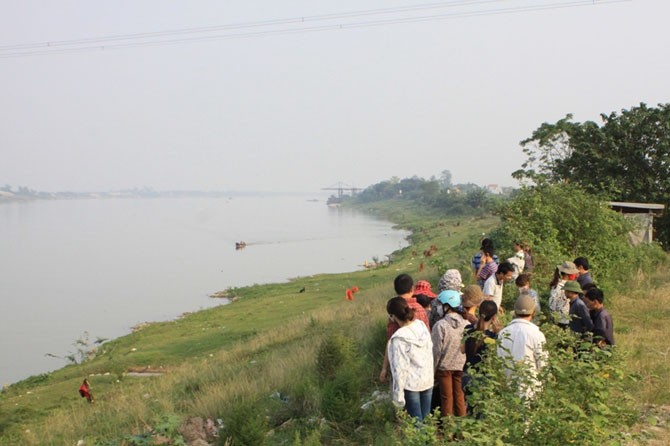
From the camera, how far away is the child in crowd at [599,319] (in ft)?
20.6

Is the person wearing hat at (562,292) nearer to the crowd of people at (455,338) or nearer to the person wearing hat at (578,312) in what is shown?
the crowd of people at (455,338)

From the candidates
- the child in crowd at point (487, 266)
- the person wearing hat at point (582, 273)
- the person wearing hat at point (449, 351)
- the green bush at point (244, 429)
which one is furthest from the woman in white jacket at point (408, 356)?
the child in crowd at point (487, 266)

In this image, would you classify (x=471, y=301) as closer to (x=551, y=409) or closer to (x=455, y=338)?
(x=455, y=338)

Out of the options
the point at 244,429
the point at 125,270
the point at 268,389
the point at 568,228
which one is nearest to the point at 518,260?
the point at 568,228

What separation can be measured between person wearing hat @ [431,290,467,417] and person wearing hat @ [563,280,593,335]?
4.54ft

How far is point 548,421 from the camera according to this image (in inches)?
150

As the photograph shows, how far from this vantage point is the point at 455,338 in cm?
573

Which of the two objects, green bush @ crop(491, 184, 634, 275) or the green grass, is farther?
green bush @ crop(491, 184, 634, 275)

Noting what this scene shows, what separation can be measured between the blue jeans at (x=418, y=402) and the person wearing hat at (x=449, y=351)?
0.35 m

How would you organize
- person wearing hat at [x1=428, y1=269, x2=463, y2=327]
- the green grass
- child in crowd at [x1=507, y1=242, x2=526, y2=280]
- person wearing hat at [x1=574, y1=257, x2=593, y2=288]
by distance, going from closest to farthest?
1. person wearing hat at [x1=428, y1=269, x2=463, y2=327]
2. person wearing hat at [x1=574, y1=257, x2=593, y2=288]
3. the green grass
4. child in crowd at [x1=507, y1=242, x2=526, y2=280]

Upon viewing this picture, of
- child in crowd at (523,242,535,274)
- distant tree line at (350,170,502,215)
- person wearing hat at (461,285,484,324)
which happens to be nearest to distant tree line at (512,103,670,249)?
distant tree line at (350,170,502,215)

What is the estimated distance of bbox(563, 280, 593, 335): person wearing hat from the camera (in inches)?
253

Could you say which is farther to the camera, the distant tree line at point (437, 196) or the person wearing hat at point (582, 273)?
the distant tree line at point (437, 196)

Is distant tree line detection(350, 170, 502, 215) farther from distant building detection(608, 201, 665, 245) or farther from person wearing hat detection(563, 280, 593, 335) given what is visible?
person wearing hat detection(563, 280, 593, 335)
